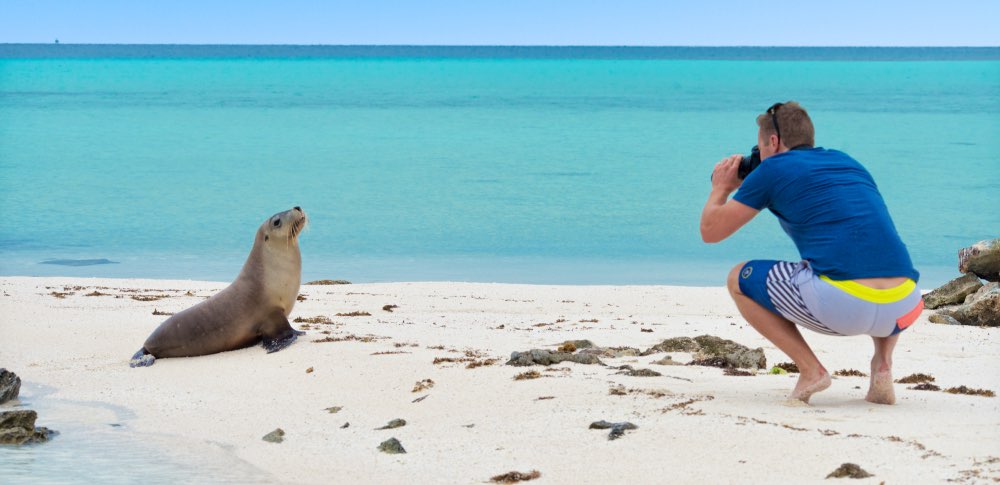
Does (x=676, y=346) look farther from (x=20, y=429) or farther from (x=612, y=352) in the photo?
→ (x=20, y=429)

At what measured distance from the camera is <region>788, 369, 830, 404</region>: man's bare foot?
515 cm

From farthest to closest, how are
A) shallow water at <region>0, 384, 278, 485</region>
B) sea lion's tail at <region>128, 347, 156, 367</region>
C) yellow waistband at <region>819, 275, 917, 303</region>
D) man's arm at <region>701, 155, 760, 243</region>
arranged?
1. sea lion's tail at <region>128, 347, 156, 367</region>
2. shallow water at <region>0, 384, 278, 485</region>
3. man's arm at <region>701, 155, 760, 243</region>
4. yellow waistband at <region>819, 275, 917, 303</region>

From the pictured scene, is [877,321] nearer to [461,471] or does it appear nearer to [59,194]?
[461,471]

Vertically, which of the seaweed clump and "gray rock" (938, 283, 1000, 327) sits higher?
"gray rock" (938, 283, 1000, 327)

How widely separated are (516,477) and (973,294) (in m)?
5.65

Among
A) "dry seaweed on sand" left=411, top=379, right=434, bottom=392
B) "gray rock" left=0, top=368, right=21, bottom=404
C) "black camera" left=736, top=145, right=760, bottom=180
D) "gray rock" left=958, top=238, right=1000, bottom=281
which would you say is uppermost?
"black camera" left=736, top=145, right=760, bottom=180

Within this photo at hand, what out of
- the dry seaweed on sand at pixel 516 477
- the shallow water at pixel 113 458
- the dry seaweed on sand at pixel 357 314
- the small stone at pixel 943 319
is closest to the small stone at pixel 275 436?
the shallow water at pixel 113 458

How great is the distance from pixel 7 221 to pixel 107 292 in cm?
1126

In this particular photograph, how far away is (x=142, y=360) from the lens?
289 inches

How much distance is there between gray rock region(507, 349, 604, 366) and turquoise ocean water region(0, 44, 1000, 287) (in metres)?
8.36

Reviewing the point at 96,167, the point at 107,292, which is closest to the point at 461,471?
the point at 107,292

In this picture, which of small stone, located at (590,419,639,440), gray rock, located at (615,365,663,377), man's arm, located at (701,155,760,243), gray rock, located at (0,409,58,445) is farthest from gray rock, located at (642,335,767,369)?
gray rock, located at (0,409,58,445)

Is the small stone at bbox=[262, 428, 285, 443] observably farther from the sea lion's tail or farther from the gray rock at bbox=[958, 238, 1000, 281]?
the gray rock at bbox=[958, 238, 1000, 281]

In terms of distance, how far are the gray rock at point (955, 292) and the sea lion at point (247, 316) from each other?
4.98 meters
